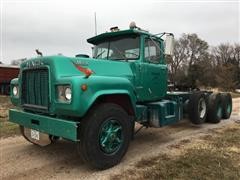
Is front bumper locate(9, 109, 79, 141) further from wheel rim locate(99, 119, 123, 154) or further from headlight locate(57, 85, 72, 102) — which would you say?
wheel rim locate(99, 119, 123, 154)

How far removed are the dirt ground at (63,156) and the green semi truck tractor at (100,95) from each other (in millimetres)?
298

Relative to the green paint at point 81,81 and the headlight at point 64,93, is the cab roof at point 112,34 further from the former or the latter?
the headlight at point 64,93

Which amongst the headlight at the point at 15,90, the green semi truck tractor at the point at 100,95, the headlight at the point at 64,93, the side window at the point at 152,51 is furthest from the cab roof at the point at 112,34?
the headlight at the point at 64,93

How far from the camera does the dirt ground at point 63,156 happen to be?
4684 mm

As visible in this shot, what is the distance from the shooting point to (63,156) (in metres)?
5.60

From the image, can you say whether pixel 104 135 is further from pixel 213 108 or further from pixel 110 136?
pixel 213 108

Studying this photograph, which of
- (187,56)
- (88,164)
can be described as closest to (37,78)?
(88,164)

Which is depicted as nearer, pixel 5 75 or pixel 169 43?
pixel 169 43

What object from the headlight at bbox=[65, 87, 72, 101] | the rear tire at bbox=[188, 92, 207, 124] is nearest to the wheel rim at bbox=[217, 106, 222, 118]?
the rear tire at bbox=[188, 92, 207, 124]

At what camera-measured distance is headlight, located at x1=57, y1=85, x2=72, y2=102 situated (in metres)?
4.45

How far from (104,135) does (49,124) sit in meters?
0.90

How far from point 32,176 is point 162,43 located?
4151mm

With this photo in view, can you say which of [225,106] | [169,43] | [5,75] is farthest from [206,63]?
[169,43]

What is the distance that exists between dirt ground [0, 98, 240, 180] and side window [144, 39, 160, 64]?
1.89 meters
